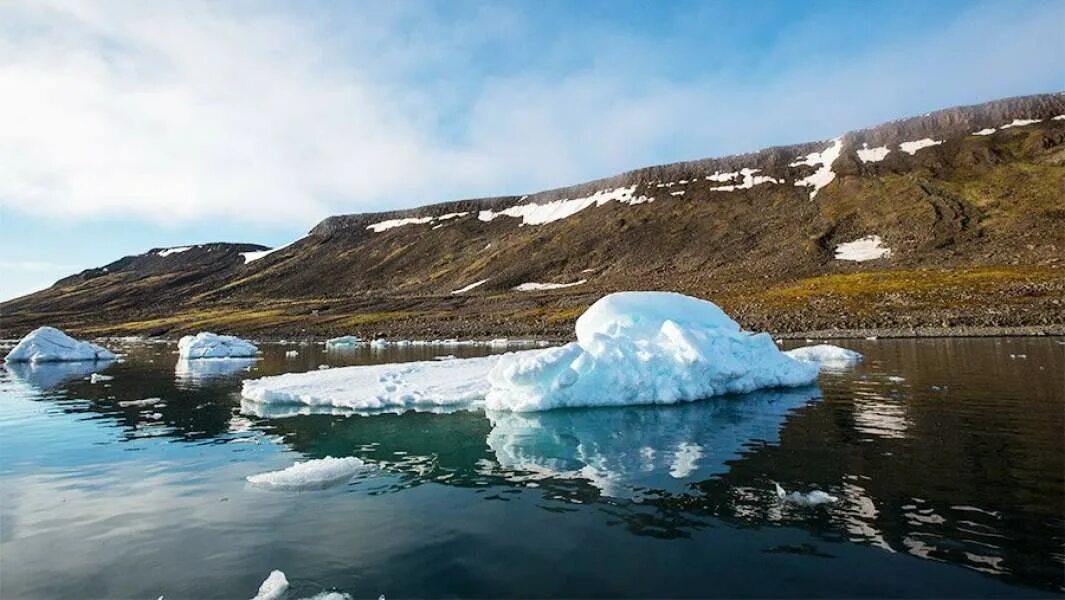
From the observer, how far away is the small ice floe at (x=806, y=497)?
12.4 metres

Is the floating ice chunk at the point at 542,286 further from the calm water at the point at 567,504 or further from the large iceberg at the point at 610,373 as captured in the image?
the calm water at the point at 567,504

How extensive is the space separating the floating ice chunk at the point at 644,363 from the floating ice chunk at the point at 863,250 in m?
90.9

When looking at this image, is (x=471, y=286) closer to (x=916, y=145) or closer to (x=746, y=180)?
(x=746, y=180)

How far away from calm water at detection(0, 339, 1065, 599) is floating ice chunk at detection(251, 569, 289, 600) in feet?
0.79

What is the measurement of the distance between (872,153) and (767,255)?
57107 millimetres

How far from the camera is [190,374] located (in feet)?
155

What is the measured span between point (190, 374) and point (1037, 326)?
68577mm

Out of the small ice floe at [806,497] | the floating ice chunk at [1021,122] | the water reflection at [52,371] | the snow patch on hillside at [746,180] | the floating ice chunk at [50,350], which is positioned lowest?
the small ice floe at [806,497]

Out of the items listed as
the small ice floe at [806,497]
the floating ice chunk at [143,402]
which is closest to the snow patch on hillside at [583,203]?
the floating ice chunk at [143,402]

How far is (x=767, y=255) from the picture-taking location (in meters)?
124

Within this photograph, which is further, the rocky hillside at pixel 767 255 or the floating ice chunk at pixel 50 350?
the rocky hillside at pixel 767 255

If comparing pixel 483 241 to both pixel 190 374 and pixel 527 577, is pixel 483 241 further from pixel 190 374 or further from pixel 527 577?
pixel 527 577

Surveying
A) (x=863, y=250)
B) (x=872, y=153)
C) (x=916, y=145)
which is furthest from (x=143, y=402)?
(x=916, y=145)

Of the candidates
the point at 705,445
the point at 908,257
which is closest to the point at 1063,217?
the point at 908,257
